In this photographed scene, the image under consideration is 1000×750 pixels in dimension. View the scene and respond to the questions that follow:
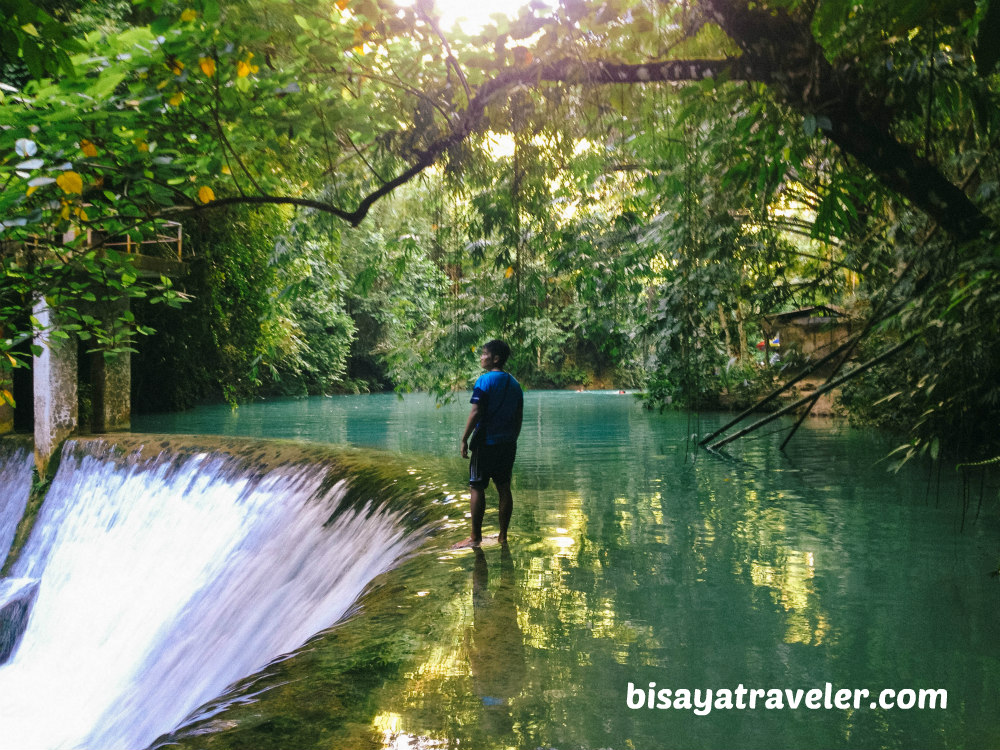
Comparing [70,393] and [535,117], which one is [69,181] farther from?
[70,393]

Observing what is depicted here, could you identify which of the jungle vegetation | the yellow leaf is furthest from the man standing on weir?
the yellow leaf


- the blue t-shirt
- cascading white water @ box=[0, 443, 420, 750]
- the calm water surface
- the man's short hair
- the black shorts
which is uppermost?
the man's short hair

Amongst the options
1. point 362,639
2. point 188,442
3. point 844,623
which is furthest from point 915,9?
point 188,442

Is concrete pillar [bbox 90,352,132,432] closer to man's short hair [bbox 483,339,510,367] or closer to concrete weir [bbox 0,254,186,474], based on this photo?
concrete weir [bbox 0,254,186,474]

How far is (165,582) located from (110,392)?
6.78m

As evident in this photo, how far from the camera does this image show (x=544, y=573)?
6.24 m

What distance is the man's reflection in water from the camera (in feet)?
12.4

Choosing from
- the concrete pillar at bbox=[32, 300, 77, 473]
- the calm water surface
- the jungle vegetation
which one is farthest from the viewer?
the concrete pillar at bbox=[32, 300, 77, 473]

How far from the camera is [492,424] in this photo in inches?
253

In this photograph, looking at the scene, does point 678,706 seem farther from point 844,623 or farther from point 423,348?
point 423,348

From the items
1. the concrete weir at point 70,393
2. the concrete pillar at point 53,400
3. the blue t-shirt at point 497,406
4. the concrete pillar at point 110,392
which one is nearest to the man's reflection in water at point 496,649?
the blue t-shirt at point 497,406

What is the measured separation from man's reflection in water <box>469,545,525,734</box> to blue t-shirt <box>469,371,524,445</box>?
1.02m

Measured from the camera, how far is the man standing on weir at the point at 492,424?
20.9 ft

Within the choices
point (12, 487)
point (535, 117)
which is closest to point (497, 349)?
point (535, 117)
